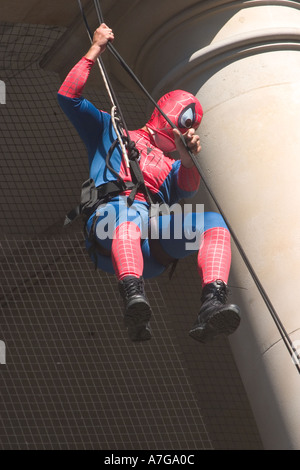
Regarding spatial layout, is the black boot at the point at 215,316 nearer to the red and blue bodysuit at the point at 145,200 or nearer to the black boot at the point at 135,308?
the red and blue bodysuit at the point at 145,200

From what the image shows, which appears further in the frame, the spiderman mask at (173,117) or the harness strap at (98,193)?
the spiderman mask at (173,117)

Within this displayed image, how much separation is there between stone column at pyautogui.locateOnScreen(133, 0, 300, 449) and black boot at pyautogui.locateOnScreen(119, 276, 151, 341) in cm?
93

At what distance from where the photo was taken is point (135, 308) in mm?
4453

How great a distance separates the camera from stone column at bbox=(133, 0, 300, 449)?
208 inches

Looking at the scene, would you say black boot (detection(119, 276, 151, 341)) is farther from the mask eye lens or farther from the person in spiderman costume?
the mask eye lens

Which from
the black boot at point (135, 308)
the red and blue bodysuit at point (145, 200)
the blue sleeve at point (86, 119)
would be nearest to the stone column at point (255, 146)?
the red and blue bodysuit at point (145, 200)

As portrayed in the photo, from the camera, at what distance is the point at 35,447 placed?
8.59 metres

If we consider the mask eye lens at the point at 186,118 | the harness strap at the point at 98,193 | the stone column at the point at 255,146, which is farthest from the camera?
the stone column at the point at 255,146

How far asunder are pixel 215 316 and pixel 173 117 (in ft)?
3.46

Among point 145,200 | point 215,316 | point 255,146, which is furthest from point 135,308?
point 255,146

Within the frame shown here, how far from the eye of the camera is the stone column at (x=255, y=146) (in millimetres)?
5285

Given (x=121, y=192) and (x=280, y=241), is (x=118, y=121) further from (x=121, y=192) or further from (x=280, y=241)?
(x=280, y=241)

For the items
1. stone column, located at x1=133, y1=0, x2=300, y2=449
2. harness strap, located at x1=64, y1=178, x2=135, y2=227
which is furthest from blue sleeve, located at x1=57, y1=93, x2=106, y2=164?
stone column, located at x1=133, y1=0, x2=300, y2=449
